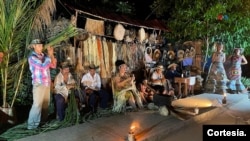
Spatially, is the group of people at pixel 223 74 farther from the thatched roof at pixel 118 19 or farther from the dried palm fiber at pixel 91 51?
the dried palm fiber at pixel 91 51

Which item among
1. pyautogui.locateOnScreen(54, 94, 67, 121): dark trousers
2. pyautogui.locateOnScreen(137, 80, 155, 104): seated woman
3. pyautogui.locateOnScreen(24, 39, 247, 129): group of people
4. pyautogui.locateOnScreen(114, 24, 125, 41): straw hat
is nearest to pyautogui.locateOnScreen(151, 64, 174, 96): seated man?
pyautogui.locateOnScreen(24, 39, 247, 129): group of people

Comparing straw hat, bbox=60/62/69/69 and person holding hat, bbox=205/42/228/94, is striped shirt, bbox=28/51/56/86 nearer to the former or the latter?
straw hat, bbox=60/62/69/69

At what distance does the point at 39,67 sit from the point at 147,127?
2.58m

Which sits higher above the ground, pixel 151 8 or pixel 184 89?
pixel 151 8

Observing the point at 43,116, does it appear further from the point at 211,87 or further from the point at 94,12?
the point at 211,87

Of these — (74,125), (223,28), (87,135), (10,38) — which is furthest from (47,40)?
(223,28)

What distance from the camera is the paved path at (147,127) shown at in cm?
595

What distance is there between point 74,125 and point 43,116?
30.2 inches

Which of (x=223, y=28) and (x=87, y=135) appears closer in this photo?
(x=87, y=135)

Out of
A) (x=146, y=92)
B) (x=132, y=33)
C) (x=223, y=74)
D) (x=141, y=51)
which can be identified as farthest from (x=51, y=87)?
(x=223, y=74)

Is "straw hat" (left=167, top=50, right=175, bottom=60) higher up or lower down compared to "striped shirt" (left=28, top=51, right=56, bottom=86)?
higher up

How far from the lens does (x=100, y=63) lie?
9383mm

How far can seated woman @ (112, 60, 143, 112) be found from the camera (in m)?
8.12

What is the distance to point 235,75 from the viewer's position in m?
12.2
